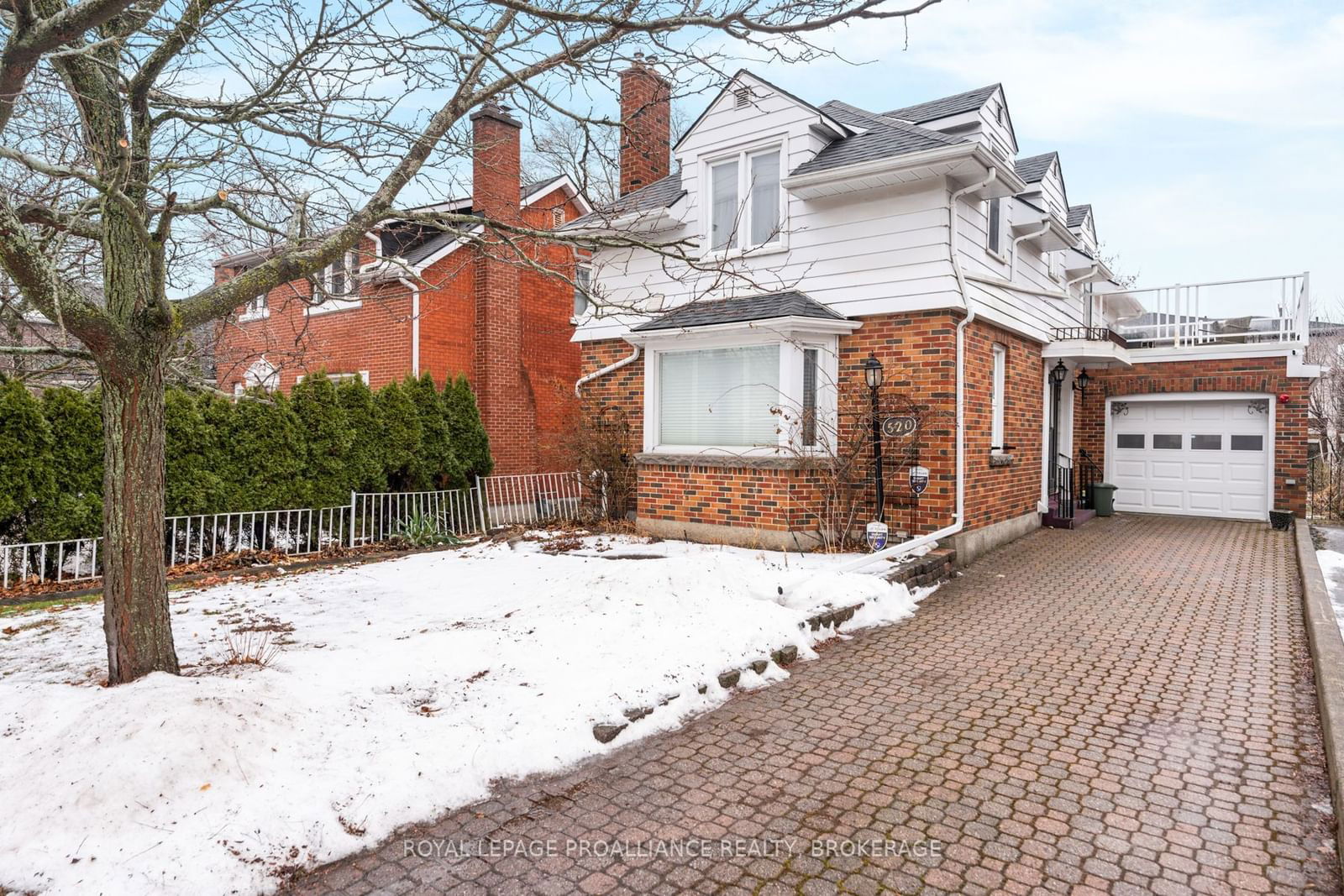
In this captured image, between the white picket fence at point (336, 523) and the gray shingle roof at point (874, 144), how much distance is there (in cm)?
560

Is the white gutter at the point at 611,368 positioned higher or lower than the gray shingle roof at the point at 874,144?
lower

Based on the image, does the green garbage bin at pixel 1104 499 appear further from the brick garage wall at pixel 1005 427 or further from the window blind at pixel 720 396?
the window blind at pixel 720 396

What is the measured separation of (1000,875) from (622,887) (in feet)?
4.70

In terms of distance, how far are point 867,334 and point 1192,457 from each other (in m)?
8.80

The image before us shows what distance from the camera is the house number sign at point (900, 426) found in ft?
28.4

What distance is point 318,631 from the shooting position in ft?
18.5

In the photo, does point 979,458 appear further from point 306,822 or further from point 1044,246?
point 306,822

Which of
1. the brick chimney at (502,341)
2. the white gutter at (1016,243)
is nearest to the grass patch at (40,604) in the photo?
the brick chimney at (502,341)

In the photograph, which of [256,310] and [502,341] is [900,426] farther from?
[256,310]

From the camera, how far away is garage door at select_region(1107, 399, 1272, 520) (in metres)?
13.2

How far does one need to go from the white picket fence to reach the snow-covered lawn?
1691mm

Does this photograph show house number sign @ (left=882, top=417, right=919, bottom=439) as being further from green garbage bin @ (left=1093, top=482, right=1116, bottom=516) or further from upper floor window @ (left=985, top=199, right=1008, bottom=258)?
green garbage bin @ (left=1093, top=482, right=1116, bottom=516)

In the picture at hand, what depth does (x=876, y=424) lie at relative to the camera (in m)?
8.72

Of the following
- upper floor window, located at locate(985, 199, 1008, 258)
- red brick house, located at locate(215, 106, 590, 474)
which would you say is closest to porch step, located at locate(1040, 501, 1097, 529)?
upper floor window, located at locate(985, 199, 1008, 258)
